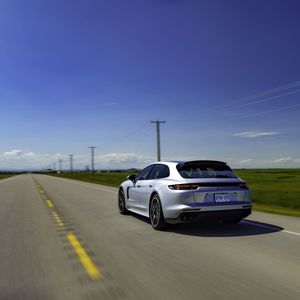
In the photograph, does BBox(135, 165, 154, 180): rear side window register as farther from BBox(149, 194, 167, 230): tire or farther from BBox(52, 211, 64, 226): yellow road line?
BBox(52, 211, 64, 226): yellow road line

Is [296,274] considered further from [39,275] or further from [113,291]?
[39,275]

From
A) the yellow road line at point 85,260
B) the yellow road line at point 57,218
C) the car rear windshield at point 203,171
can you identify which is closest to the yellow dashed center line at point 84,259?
the yellow road line at point 85,260

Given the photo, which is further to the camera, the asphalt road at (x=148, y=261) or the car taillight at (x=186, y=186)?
the car taillight at (x=186, y=186)

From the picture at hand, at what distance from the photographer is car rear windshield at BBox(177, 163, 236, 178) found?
31.4 ft

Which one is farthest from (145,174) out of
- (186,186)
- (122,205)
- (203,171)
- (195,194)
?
(195,194)

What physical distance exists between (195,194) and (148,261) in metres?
2.83

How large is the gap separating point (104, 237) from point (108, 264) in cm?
254

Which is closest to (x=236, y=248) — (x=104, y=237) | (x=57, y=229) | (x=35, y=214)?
(x=104, y=237)

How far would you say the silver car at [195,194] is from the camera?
8977 millimetres

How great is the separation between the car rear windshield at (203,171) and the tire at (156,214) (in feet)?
2.93

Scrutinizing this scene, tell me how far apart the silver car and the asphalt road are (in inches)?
15.6

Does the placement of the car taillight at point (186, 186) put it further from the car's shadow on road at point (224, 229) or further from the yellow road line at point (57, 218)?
the yellow road line at point (57, 218)

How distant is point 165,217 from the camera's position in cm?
930

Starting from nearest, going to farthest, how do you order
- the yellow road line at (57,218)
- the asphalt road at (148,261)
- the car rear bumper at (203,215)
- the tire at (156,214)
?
1. the asphalt road at (148,261)
2. the car rear bumper at (203,215)
3. the tire at (156,214)
4. the yellow road line at (57,218)
